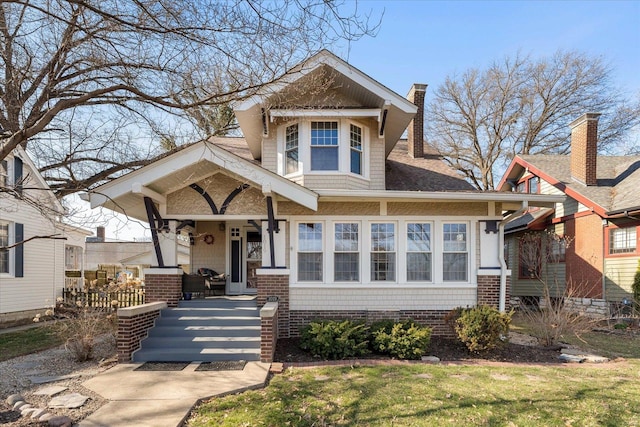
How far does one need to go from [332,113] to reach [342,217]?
2.42 m

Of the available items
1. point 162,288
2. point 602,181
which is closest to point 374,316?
point 162,288

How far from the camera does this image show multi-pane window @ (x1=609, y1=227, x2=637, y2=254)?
13.1 meters

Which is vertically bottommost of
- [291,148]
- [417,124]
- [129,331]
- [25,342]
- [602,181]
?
[25,342]

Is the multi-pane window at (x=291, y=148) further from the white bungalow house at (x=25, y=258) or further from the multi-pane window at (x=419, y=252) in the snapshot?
the white bungalow house at (x=25, y=258)

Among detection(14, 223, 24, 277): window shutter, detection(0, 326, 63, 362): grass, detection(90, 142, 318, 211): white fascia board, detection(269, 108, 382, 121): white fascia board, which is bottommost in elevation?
detection(0, 326, 63, 362): grass

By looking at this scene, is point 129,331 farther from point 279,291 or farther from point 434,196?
point 434,196

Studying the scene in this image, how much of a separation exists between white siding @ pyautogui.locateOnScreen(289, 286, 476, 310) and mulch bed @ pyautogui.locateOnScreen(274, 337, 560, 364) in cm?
84

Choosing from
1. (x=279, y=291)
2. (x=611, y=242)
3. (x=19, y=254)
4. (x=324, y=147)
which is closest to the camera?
(x=279, y=291)

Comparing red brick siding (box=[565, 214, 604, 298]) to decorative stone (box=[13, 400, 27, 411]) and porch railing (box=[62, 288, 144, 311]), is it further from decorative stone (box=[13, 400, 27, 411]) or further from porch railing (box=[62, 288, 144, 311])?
decorative stone (box=[13, 400, 27, 411])

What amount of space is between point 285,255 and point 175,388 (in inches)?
155

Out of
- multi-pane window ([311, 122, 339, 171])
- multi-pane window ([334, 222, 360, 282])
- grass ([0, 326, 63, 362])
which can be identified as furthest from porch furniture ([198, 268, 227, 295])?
multi-pane window ([311, 122, 339, 171])

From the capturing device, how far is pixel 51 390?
5.72 m

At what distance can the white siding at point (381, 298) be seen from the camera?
9.23 meters

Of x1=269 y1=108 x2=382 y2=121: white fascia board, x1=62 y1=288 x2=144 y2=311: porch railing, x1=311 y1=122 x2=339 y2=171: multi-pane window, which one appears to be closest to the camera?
x1=269 y1=108 x2=382 y2=121: white fascia board
